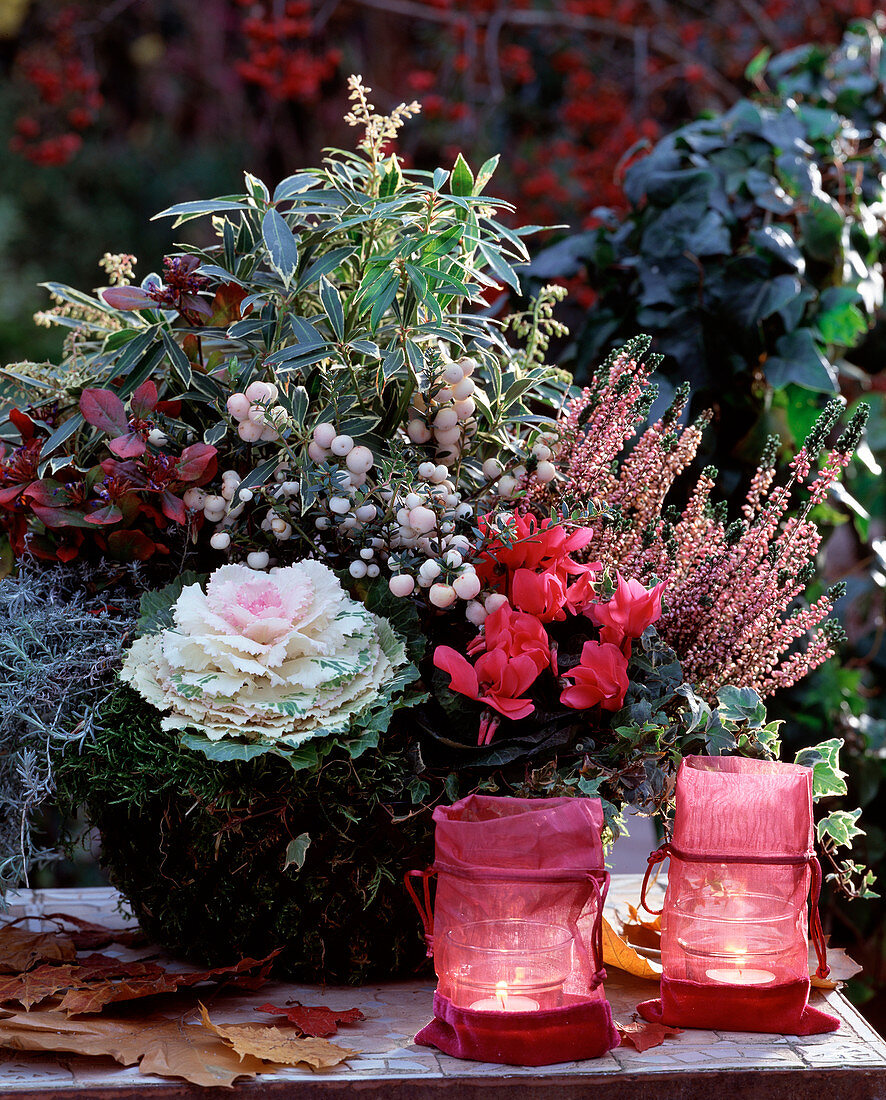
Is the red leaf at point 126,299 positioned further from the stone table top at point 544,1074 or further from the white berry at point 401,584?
the stone table top at point 544,1074

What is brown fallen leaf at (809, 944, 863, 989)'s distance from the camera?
0.86 metres

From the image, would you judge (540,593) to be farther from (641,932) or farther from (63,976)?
(63,976)

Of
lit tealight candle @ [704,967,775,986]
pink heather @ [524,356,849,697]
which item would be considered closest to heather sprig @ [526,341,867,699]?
pink heather @ [524,356,849,697]

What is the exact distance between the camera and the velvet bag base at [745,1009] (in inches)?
30.1

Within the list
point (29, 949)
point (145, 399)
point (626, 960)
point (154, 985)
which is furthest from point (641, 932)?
point (145, 399)

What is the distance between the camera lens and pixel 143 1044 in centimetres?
73

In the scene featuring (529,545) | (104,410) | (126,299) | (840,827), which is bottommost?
(840,827)

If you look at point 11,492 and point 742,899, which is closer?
point 742,899

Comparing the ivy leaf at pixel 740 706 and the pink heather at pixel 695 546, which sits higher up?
the pink heather at pixel 695 546

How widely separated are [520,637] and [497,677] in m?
0.04

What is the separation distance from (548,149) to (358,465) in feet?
5.82

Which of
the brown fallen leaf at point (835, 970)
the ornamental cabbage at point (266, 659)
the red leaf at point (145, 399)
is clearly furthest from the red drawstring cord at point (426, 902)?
the red leaf at point (145, 399)

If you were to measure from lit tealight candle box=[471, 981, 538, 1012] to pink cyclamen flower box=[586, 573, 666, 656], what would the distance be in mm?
254

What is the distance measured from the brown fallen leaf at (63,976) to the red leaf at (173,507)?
1.19ft
